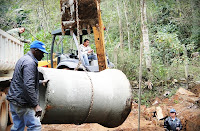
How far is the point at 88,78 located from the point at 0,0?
1157 cm

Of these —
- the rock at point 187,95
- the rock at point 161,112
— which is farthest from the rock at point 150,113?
the rock at point 187,95

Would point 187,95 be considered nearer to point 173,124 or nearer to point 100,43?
point 173,124

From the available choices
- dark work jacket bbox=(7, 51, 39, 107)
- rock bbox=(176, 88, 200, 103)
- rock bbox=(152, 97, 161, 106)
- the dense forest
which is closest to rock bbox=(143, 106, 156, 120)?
rock bbox=(152, 97, 161, 106)

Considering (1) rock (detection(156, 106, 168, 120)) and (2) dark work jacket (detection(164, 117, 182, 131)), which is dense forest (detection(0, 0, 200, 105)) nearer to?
(1) rock (detection(156, 106, 168, 120))

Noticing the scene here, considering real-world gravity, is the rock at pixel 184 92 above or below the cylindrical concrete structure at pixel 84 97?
below

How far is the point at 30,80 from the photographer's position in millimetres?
2996

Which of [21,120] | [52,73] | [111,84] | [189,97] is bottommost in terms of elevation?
[189,97]

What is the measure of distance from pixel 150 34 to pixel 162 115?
557 centimetres

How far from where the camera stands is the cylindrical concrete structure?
3076 mm

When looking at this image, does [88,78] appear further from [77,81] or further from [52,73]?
[52,73]

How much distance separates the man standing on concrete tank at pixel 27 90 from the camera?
301cm

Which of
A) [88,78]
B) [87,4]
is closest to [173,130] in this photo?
[88,78]

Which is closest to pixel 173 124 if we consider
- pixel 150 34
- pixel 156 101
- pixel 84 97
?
pixel 156 101

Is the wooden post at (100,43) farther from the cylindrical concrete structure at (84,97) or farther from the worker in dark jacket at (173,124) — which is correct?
the worker in dark jacket at (173,124)
